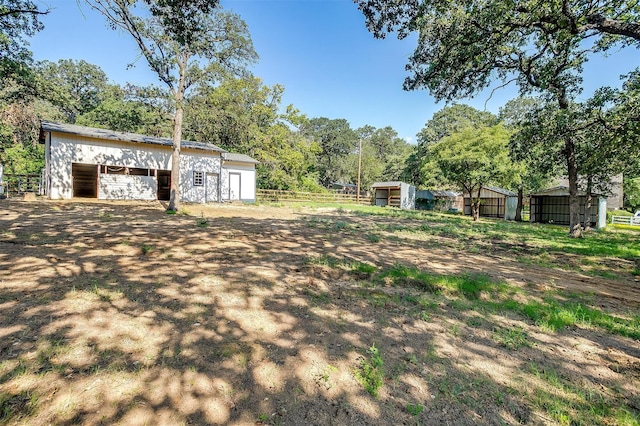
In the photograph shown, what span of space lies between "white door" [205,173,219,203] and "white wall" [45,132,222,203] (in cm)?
27

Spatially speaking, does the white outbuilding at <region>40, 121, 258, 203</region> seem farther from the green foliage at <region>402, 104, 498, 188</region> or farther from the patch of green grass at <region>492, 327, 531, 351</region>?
the green foliage at <region>402, 104, 498, 188</region>

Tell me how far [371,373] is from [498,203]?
97.7 ft

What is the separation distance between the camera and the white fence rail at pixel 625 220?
22.6 m

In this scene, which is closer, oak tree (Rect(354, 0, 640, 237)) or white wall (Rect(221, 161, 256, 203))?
oak tree (Rect(354, 0, 640, 237))

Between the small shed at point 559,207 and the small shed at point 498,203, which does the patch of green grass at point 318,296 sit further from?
the small shed at point 498,203

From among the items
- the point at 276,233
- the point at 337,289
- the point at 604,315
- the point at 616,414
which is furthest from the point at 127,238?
the point at 604,315

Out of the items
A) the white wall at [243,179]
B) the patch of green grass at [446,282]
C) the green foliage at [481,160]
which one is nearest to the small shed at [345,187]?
the white wall at [243,179]

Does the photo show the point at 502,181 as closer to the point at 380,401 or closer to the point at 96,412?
the point at 380,401

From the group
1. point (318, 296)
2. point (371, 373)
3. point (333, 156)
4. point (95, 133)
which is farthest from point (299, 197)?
point (371, 373)

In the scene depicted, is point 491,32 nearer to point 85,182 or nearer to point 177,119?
point 177,119

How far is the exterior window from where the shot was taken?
1867 cm

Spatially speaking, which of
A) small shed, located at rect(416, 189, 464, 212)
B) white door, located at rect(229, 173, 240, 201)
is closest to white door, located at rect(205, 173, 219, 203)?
white door, located at rect(229, 173, 240, 201)

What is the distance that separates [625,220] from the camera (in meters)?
23.4

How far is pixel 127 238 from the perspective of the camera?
5.82 m
